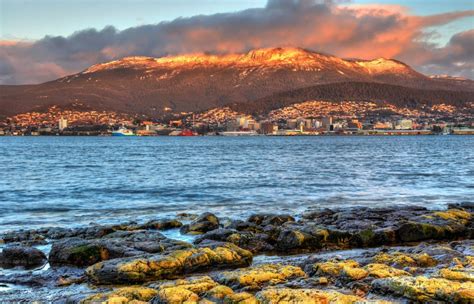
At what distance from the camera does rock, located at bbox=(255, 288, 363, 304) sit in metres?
11.6

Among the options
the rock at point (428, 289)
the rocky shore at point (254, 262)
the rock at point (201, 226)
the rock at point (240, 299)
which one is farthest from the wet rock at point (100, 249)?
the rock at point (428, 289)

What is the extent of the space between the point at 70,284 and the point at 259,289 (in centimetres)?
522

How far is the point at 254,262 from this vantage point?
1711cm

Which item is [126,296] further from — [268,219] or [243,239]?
[268,219]

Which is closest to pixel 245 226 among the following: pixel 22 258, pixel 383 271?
pixel 22 258

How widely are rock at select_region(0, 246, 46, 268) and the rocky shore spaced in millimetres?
31

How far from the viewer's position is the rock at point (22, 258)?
55.6ft

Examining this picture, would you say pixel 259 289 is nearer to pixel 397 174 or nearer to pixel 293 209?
pixel 293 209

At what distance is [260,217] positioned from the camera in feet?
80.6

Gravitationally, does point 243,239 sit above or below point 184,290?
below

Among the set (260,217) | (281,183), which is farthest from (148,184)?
(260,217)

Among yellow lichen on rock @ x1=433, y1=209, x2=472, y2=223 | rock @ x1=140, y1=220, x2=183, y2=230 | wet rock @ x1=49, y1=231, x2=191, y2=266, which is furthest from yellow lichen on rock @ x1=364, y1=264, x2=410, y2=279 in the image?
rock @ x1=140, y1=220, x2=183, y2=230

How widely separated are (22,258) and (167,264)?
5091 millimetres

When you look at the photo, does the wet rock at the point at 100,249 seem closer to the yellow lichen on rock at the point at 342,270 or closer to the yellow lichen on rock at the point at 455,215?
the yellow lichen on rock at the point at 342,270
